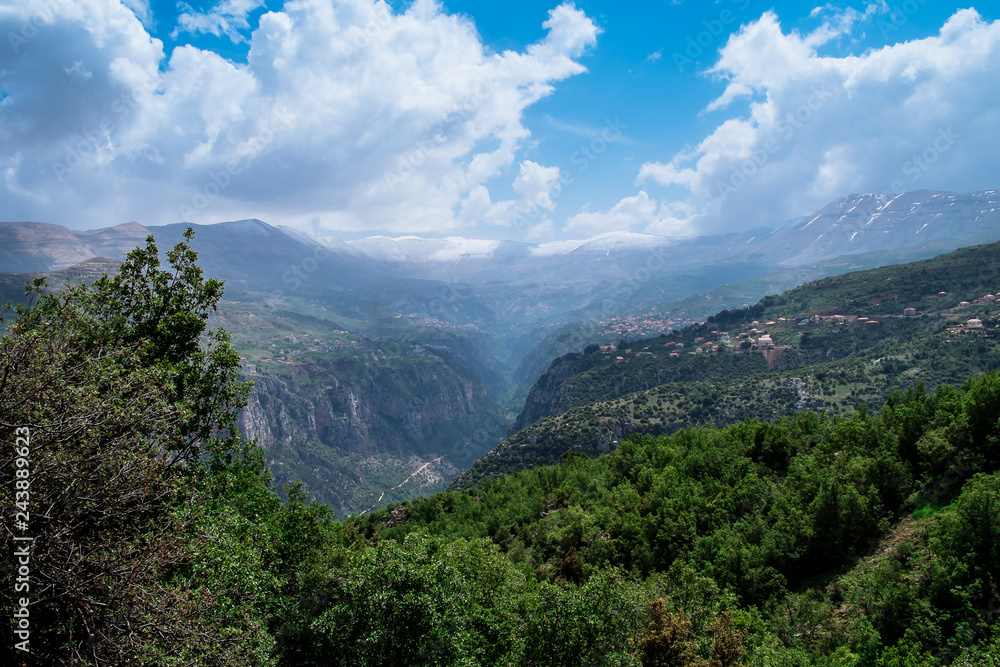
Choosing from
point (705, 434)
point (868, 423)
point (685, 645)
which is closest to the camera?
point (685, 645)

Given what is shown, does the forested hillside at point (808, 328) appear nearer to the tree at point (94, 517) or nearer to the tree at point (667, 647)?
the tree at point (667, 647)

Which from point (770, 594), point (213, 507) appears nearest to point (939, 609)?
point (770, 594)

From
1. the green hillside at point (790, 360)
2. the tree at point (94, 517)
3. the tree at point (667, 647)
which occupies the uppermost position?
the tree at point (94, 517)

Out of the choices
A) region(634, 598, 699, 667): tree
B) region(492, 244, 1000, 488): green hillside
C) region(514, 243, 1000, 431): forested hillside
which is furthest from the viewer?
region(514, 243, 1000, 431): forested hillside

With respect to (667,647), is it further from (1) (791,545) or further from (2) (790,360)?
(2) (790,360)

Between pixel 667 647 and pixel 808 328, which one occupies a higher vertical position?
pixel 667 647

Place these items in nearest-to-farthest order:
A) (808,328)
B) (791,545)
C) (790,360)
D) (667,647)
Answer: (667,647)
(791,545)
(790,360)
(808,328)

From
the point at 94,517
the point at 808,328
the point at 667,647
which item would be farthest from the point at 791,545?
the point at 808,328

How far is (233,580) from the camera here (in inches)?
434

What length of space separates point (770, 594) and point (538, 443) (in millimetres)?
77131

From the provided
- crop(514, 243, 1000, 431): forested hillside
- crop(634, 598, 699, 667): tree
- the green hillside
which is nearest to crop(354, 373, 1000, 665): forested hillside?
crop(634, 598, 699, 667): tree

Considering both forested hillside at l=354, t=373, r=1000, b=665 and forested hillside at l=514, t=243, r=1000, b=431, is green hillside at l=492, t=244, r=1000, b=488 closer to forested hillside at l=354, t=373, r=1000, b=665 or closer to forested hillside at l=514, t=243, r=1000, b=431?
forested hillside at l=514, t=243, r=1000, b=431

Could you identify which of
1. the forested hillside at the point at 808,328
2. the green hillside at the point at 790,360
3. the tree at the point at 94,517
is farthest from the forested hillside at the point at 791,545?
the forested hillside at the point at 808,328

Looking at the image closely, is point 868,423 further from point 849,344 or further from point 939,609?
point 849,344
